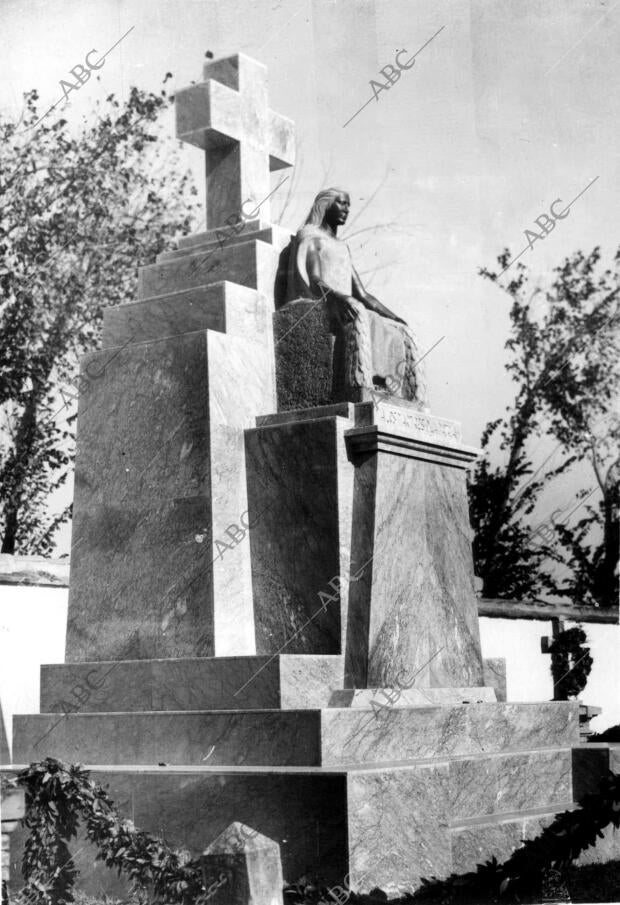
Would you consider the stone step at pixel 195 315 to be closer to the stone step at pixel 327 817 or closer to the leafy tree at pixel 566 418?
the stone step at pixel 327 817

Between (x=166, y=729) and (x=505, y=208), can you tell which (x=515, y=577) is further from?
(x=166, y=729)

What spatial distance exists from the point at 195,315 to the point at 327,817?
391 centimetres

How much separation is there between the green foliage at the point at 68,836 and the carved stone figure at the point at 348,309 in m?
3.32

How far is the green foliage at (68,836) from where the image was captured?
295 inches

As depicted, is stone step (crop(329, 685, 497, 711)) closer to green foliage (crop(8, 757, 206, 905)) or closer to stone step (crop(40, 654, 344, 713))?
stone step (crop(40, 654, 344, 713))

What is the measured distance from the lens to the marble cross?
10.7 metres

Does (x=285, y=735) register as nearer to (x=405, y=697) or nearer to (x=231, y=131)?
(x=405, y=697)

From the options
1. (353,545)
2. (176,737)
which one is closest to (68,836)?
(176,737)

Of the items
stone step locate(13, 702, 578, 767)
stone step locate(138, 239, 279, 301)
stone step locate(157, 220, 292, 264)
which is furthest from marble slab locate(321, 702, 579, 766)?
stone step locate(157, 220, 292, 264)

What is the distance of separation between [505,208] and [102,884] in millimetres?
12389

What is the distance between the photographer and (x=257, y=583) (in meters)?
9.52

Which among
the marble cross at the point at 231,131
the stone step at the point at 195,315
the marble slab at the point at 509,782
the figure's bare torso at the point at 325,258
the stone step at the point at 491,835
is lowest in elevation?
the stone step at the point at 491,835

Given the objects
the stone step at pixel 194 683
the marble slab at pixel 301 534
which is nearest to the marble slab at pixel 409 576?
the marble slab at pixel 301 534

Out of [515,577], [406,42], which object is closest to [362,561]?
[406,42]
